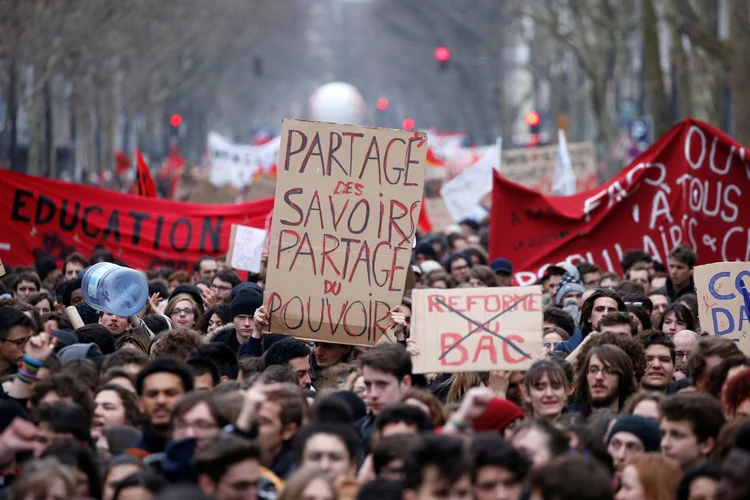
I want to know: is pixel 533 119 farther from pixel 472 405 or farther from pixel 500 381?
pixel 472 405

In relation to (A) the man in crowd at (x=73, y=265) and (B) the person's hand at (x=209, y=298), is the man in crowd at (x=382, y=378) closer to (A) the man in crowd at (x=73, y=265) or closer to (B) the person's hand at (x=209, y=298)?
(B) the person's hand at (x=209, y=298)

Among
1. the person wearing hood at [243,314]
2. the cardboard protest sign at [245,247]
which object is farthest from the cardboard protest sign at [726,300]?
the cardboard protest sign at [245,247]

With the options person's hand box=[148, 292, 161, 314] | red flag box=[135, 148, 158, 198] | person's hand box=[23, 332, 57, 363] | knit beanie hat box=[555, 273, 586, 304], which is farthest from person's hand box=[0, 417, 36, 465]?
red flag box=[135, 148, 158, 198]

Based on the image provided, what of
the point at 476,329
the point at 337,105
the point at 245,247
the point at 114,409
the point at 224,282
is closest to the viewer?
the point at 114,409

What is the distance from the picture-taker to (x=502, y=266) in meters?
13.0

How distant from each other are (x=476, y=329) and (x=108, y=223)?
7.71m

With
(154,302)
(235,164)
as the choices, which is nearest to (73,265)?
(154,302)

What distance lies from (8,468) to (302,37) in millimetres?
94455

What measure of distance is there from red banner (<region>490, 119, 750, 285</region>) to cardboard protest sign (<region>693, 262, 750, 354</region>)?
3063 millimetres

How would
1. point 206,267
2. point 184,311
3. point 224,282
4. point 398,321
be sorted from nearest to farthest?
point 398,321 < point 184,311 < point 224,282 < point 206,267

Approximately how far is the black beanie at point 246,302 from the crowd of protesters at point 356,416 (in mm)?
10

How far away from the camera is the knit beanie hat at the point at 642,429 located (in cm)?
638

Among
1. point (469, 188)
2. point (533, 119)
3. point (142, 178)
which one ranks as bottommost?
point (142, 178)

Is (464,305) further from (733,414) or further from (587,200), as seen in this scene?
(587,200)
